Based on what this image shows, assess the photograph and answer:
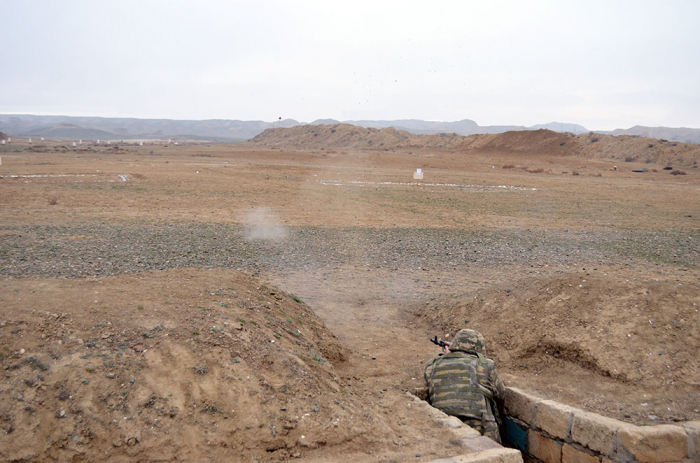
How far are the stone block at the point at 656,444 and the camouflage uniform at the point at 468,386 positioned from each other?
1.28m

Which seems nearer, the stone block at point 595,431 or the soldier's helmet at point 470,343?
the stone block at point 595,431

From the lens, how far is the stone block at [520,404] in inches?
232

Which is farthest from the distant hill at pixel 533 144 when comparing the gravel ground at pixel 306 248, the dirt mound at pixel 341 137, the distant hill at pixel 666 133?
the distant hill at pixel 666 133

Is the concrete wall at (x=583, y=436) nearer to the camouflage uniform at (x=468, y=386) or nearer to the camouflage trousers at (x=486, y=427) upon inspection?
the camouflage uniform at (x=468, y=386)

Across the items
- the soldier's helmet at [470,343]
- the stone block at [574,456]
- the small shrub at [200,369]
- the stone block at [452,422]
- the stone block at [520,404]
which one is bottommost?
Result: the stone block at [574,456]

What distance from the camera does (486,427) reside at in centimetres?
543

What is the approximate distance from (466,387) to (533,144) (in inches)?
2403

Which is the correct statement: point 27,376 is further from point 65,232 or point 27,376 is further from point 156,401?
point 65,232

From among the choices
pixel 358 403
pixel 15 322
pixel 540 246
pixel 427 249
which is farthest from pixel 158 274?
pixel 540 246

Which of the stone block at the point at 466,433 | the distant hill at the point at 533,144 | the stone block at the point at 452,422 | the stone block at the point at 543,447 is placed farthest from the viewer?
the distant hill at the point at 533,144

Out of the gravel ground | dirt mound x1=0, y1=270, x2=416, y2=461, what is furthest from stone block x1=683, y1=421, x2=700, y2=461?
the gravel ground

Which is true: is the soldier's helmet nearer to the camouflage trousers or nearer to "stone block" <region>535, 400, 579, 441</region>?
the camouflage trousers

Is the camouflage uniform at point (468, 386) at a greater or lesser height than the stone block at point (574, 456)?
greater

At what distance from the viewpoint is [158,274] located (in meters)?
7.45
